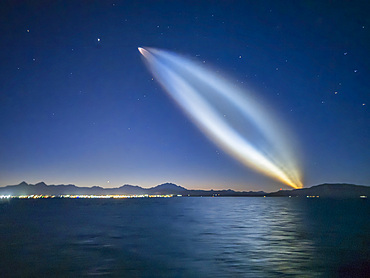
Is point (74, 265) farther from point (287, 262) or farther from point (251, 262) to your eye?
point (287, 262)

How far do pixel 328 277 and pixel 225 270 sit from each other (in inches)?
233

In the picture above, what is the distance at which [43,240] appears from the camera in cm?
3575

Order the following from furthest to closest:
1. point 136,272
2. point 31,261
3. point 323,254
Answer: point 323,254 → point 31,261 → point 136,272

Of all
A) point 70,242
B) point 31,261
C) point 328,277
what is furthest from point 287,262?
point 70,242

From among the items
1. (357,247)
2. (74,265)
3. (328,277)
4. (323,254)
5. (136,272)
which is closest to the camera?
(328,277)

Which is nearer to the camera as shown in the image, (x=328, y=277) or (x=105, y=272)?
(x=328, y=277)

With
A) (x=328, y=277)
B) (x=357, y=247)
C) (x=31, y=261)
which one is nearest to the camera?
(x=328, y=277)

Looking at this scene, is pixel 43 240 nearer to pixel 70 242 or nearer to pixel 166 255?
pixel 70 242

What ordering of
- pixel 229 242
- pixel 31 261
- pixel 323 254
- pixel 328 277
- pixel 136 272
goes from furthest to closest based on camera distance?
pixel 229 242 < pixel 323 254 < pixel 31 261 < pixel 136 272 < pixel 328 277

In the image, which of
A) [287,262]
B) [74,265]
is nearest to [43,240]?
[74,265]

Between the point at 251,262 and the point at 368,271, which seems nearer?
the point at 368,271

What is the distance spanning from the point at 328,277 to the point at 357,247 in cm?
1373

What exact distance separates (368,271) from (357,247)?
11352mm

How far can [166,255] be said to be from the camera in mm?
26797
